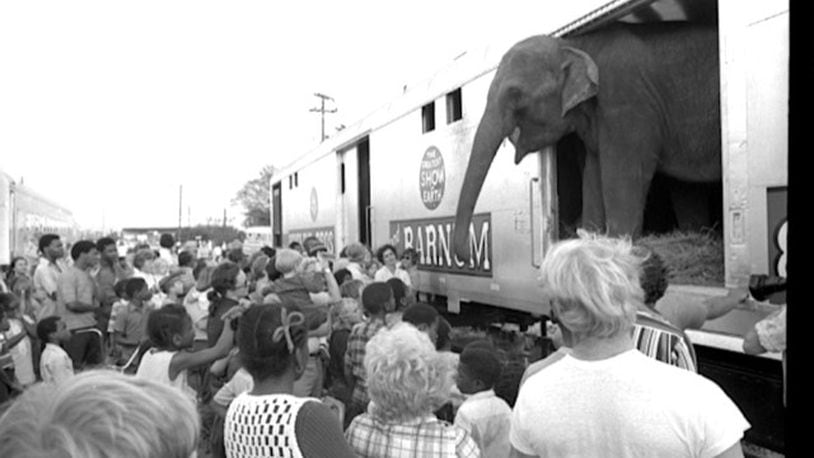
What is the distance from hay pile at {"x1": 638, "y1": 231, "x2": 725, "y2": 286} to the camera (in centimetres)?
576

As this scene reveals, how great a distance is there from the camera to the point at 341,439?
7.70 ft

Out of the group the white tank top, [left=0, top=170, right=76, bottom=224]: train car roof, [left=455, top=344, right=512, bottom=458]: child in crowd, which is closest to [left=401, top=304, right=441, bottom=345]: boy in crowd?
[left=455, top=344, right=512, bottom=458]: child in crowd

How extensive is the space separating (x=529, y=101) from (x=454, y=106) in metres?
1.93

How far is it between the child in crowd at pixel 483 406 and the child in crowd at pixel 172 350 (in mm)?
1367

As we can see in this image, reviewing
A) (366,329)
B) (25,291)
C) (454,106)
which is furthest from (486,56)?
(25,291)

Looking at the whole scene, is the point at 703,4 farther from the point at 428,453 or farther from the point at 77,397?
the point at 77,397

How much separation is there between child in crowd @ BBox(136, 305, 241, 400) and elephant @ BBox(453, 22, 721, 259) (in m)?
2.97

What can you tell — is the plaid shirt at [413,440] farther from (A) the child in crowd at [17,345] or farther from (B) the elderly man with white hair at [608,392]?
(A) the child in crowd at [17,345]

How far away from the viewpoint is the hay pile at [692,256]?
576 centimetres

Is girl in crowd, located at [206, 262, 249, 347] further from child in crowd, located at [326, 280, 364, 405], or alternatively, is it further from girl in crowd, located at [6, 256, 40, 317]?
girl in crowd, located at [6, 256, 40, 317]

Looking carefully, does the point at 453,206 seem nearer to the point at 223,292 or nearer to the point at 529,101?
the point at 529,101

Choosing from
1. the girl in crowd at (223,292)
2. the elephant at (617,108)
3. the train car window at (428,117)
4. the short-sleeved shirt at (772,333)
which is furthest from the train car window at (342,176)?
the short-sleeved shirt at (772,333)

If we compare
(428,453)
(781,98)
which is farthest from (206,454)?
(781,98)

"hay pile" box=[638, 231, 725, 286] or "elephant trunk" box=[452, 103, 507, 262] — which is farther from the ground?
"elephant trunk" box=[452, 103, 507, 262]
